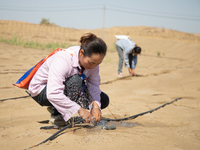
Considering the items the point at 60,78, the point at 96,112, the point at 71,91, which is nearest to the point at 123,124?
the point at 96,112

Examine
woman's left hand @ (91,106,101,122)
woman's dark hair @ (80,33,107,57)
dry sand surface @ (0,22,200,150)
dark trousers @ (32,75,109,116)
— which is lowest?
dry sand surface @ (0,22,200,150)

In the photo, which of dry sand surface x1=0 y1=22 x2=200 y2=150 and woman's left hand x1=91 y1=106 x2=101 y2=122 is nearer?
dry sand surface x1=0 y1=22 x2=200 y2=150

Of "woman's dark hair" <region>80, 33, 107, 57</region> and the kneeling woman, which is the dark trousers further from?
"woman's dark hair" <region>80, 33, 107, 57</region>

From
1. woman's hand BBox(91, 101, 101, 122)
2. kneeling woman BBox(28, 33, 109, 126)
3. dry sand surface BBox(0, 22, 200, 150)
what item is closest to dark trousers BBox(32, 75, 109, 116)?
kneeling woman BBox(28, 33, 109, 126)

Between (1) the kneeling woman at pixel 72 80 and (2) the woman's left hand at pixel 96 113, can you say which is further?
(2) the woman's left hand at pixel 96 113

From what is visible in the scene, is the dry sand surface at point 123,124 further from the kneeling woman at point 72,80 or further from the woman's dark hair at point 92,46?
the woman's dark hair at point 92,46

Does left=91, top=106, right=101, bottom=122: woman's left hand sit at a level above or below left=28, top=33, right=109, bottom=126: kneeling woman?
below

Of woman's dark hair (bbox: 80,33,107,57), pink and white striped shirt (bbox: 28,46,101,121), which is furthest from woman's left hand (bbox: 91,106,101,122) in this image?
woman's dark hair (bbox: 80,33,107,57)

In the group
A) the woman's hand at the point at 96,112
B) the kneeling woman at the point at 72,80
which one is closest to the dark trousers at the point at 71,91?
the kneeling woman at the point at 72,80

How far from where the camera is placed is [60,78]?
1.85 m

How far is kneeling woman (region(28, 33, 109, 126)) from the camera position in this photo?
185 cm

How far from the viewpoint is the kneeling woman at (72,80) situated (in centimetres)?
185

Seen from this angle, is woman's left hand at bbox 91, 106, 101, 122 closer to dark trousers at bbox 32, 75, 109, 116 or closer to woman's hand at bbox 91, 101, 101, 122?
woman's hand at bbox 91, 101, 101, 122

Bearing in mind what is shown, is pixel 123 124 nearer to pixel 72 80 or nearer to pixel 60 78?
pixel 72 80
